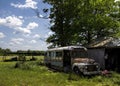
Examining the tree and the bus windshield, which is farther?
the tree

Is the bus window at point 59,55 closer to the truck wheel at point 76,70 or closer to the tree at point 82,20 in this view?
the truck wheel at point 76,70

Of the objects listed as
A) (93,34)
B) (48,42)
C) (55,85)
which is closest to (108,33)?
(93,34)

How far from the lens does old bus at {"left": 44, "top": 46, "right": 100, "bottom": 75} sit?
23.6 metres

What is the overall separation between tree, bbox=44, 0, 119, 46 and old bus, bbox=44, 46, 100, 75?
1191 centimetres

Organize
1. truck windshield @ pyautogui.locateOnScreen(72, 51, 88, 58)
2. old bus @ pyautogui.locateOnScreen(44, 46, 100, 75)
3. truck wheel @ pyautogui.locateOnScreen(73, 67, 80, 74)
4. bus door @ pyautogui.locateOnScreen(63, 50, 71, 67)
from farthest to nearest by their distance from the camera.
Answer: bus door @ pyautogui.locateOnScreen(63, 50, 71, 67)
truck windshield @ pyautogui.locateOnScreen(72, 51, 88, 58)
truck wheel @ pyautogui.locateOnScreen(73, 67, 80, 74)
old bus @ pyautogui.locateOnScreen(44, 46, 100, 75)

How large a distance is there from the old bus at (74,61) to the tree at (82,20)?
1191 centimetres

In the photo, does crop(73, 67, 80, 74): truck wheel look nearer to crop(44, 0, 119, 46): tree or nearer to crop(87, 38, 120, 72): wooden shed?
crop(87, 38, 120, 72): wooden shed

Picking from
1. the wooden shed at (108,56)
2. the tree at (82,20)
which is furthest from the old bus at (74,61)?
the tree at (82,20)

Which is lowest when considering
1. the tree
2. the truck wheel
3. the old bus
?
the truck wheel

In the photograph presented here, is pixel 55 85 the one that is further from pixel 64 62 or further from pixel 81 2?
pixel 81 2

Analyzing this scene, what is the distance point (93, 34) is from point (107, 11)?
455 centimetres

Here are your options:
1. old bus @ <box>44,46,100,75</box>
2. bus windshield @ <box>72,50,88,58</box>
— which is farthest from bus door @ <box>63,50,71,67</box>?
bus windshield @ <box>72,50,88,58</box>

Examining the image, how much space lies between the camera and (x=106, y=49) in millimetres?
28875

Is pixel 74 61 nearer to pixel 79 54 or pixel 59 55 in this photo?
pixel 79 54
